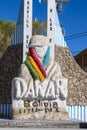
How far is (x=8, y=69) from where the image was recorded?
22141 millimetres

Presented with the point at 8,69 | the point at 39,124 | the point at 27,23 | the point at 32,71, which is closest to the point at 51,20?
the point at 27,23

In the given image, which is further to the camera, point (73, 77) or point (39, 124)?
point (73, 77)

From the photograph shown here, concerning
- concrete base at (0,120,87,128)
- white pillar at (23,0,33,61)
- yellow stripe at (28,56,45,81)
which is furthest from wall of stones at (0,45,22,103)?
concrete base at (0,120,87,128)

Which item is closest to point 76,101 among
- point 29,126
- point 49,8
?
point 49,8

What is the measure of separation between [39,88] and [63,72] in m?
4.27

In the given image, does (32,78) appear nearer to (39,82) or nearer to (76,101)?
(39,82)

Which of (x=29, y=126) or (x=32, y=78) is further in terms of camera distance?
(x=32, y=78)

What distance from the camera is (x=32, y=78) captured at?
691 inches

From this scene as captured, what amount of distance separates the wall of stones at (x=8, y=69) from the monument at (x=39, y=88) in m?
3.70

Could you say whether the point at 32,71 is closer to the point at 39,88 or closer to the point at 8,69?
the point at 39,88

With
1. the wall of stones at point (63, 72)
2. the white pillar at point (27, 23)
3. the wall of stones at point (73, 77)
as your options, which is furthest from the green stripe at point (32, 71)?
the wall of stones at point (73, 77)

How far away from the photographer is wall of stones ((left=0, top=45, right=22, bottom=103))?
21.7 m

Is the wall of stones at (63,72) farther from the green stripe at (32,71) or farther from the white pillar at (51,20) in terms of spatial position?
the green stripe at (32,71)

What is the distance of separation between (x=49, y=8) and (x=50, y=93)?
4.83 m
